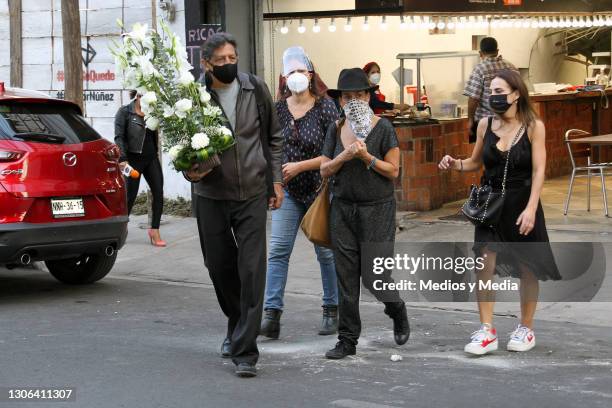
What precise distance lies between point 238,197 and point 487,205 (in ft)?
5.05

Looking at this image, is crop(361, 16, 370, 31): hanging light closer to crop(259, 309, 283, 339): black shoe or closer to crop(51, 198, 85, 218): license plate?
crop(51, 198, 85, 218): license plate

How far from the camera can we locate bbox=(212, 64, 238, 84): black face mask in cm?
670

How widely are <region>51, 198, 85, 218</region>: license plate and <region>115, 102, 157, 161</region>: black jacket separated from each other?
2272mm

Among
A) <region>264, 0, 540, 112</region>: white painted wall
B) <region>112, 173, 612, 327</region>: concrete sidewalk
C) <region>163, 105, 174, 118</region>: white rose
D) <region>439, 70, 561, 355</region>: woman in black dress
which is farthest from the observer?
<region>264, 0, 540, 112</region>: white painted wall

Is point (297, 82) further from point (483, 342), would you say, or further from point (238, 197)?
point (483, 342)

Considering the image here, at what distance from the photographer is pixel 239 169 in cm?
675

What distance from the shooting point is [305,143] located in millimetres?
7629

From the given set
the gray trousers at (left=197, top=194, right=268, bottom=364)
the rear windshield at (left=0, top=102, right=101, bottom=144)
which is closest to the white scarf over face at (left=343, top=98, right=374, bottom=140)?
the gray trousers at (left=197, top=194, right=268, bottom=364)

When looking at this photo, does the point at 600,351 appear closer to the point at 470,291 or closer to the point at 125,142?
the point at 470,291

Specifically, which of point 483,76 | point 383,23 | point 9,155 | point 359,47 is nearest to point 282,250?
point 9,155

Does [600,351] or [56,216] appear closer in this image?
[600,351]

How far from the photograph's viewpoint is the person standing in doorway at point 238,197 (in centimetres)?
670

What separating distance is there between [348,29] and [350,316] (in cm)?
806

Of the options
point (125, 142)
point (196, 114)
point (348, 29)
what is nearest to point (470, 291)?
point (196, 114)
